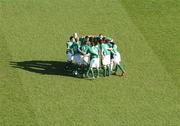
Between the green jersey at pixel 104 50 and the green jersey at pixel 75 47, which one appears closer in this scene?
the green jersey at pixel 104 50

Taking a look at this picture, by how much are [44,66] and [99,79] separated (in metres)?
2.54

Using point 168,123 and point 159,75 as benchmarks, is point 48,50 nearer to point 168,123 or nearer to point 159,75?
point 159,75

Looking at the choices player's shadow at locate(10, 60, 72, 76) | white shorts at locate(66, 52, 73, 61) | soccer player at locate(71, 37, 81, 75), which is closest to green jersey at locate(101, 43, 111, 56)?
soccer player at locate(71, 37, 81, 75)

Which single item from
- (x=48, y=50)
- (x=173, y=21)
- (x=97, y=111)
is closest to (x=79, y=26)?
(x=48, y=50)

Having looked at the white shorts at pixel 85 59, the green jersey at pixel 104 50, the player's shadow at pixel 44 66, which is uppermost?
the green jersey at pixel 104 50

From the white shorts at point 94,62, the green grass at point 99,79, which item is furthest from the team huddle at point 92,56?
the green grass at point 99,79

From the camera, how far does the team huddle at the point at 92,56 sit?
78.1ft

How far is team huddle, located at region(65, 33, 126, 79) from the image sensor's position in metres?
23.8

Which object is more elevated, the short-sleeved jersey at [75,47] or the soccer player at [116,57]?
the short-sleeved jersey at [75,47]

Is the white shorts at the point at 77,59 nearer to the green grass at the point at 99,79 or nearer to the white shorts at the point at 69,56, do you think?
the white shorts at the point at 69,56

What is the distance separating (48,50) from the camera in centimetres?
2625

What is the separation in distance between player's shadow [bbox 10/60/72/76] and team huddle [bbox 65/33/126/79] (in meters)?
0.55

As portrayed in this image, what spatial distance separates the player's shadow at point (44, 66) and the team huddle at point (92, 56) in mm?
547

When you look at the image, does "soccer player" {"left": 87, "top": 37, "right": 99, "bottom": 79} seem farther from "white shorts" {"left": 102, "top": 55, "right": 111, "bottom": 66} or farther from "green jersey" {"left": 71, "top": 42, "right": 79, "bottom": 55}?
"green jersey" {"left": 71, "top": 42, "right": 79, "bottom": 55}
